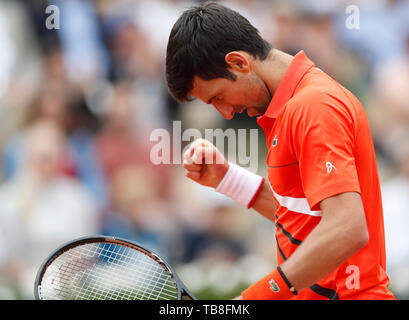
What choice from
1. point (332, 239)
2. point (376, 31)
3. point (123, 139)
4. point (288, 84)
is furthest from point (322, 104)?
point (376, 31)

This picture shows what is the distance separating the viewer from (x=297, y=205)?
1.89 metres

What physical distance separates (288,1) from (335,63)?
749mm

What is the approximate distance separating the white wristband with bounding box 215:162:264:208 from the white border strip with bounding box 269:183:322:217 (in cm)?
52

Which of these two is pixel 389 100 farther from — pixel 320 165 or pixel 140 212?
pixel 320 165

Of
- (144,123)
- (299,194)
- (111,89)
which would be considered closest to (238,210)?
(144,123)

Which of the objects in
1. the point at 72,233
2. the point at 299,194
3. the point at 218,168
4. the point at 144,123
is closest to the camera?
the point at 299,194

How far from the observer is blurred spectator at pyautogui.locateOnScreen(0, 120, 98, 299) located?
4633 millimetres

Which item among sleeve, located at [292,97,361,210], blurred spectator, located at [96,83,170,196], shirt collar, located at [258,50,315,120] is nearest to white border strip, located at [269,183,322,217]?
sleeve, located at [292,97,361,210]

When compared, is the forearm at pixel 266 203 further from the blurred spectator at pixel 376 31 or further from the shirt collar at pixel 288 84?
the blurred spectator at pixel 376 31

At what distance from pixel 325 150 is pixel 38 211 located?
350 cm

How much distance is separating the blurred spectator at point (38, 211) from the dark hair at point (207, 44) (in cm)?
283

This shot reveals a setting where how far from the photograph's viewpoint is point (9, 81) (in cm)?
516

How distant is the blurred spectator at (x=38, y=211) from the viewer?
15.2ft
